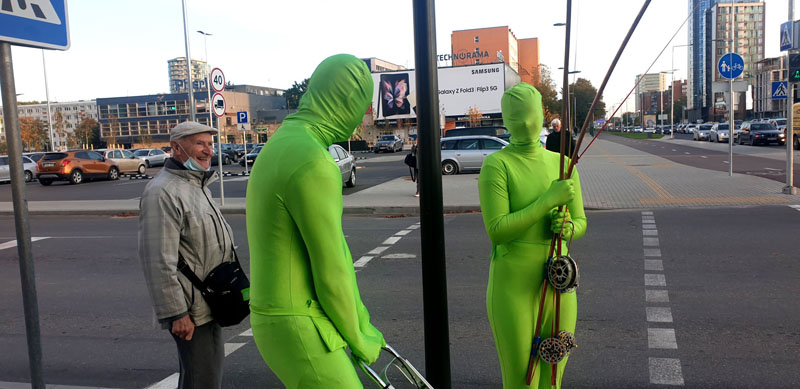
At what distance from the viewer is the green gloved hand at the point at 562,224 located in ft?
8.23

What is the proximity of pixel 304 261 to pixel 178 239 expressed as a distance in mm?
1261

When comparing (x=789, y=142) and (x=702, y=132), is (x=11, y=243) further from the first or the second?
(x=702, y=132)

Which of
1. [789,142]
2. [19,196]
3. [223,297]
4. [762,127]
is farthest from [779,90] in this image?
[762,127]

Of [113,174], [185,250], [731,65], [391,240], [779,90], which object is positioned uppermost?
[731,65]

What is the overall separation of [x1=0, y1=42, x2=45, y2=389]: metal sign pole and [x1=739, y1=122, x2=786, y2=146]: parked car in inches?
1561

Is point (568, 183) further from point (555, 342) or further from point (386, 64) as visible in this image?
point (386, 64)

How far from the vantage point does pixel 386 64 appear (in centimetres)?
10700

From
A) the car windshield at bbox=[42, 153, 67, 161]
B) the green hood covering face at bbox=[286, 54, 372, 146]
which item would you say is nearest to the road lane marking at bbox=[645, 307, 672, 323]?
the green hood covering face at bbox=[286, 54, 372, 146]

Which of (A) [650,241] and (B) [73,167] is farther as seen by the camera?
(B) [73,167]

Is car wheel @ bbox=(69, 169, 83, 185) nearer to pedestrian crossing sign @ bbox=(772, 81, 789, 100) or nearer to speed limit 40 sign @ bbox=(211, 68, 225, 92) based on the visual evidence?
speed limit 40 sign @ bbox=(211, 68, 225, 92)

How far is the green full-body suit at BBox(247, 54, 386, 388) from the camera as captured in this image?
180 centimetres

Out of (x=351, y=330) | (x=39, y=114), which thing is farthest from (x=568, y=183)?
(x=39, y=114)

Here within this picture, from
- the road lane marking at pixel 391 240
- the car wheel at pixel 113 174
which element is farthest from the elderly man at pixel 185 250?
the car wheel at pixel 113 174

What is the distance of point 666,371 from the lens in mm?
4129
